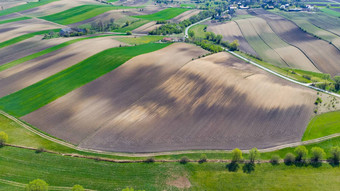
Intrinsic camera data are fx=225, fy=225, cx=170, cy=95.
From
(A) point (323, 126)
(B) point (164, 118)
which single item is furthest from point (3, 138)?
(A) point (323, 126)

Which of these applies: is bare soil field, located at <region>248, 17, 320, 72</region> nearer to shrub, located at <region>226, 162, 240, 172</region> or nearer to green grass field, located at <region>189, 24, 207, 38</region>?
green grass field, located at <region>189, 24, 207, 38</region>

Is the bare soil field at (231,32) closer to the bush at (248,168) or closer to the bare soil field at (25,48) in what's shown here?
the bush at (248,168)

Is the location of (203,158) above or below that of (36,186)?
below

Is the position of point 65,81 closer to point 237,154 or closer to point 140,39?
point 140,39

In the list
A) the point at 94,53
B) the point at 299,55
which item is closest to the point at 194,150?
the point at 94,53

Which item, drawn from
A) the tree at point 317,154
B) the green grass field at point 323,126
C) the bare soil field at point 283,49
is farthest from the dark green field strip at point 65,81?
the tree at point 317,154

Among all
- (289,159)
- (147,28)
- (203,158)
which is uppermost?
(147,28)

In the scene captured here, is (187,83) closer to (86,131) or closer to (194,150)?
(194,150)
